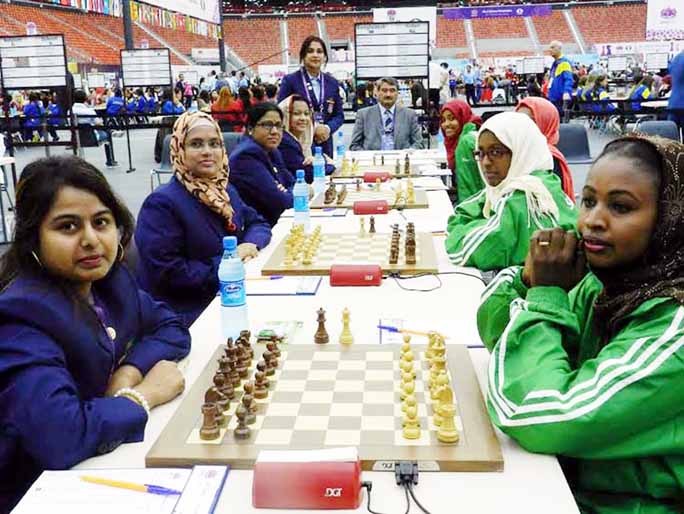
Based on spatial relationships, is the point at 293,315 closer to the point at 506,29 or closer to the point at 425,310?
the point at 425,310

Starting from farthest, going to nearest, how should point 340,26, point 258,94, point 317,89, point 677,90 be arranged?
point 340,26, point 258,94, point 677,90, point 317,89

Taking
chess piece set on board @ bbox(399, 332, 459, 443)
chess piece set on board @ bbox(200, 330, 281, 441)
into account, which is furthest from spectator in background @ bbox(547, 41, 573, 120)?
chess piece set on board @ bbox(200, 330, 281, 441)

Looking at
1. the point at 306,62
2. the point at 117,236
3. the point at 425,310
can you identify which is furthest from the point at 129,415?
the point at 306,62

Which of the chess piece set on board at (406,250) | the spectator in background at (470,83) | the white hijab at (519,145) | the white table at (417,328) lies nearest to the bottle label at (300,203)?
the white table at (417,328)

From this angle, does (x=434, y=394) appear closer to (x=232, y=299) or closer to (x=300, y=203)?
(x=232, y=299)

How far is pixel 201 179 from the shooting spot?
2869 millimetres

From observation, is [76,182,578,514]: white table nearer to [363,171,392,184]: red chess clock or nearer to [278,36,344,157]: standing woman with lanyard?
[363,171,392,184]: red chess clock

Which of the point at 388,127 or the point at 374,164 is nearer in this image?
the point at 374,164

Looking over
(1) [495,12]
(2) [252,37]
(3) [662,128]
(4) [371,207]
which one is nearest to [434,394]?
Result: (4) [371,207]

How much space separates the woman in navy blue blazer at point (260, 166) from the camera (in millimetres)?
4043

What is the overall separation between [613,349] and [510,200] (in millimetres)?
1338

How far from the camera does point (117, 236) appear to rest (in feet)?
5.38

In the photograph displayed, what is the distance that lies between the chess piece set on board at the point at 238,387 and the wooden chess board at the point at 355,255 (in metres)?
0.75

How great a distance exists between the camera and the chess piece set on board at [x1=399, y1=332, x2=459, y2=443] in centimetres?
127
